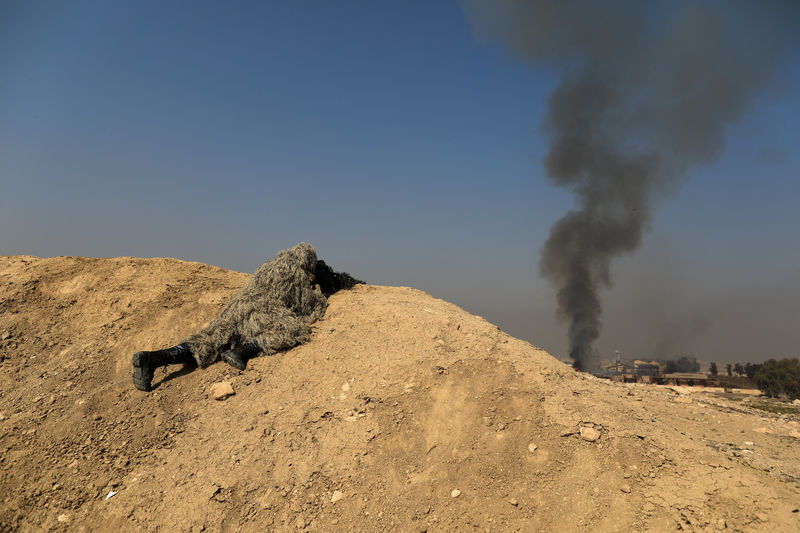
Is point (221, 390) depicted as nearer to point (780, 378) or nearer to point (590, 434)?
point (590, 434)

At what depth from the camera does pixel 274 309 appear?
9.19 m

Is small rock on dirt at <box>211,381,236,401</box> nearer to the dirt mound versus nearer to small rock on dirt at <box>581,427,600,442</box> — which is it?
the dirt mound

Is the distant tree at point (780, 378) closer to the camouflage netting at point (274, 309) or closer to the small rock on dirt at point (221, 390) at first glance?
the camouflage netting at point (274, 309)

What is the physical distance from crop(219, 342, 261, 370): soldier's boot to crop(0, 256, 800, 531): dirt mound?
180 mm

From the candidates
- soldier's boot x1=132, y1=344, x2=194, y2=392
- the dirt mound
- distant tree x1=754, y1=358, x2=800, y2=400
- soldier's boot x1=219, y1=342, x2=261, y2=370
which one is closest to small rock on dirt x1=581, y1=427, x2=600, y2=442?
the dirt mound

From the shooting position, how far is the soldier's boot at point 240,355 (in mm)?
8008

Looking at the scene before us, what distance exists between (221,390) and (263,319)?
180 centimetres

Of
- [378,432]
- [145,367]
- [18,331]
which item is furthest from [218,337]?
[18,331]

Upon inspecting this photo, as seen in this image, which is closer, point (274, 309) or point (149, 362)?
point (149, 362)

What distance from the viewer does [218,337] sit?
8352mm

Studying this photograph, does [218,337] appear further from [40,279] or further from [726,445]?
[726,445]

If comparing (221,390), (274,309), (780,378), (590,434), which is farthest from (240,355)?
(780,378)

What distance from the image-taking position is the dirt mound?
5238 millimetres

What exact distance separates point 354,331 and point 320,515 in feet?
12.7
